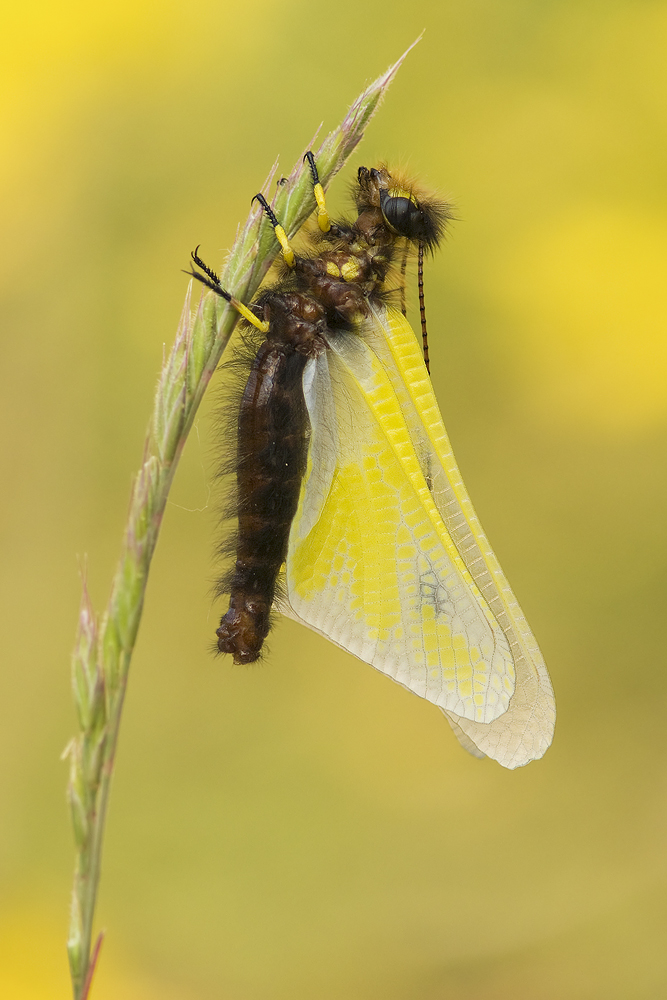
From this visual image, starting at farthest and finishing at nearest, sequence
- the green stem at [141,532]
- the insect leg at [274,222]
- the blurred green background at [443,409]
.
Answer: the blurred green background at [443,409], the insect leg at [274,222], the green stem at [141,532]

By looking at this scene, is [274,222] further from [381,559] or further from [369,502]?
[381,559]

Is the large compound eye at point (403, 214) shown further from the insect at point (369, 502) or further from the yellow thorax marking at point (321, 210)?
the yellow thorax marking at point (321, 210)

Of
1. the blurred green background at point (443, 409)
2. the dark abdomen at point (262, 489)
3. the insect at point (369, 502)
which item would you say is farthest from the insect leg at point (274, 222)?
the blurred green background at point (443, 409)

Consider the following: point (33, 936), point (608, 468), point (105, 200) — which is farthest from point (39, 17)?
point (33, 936)

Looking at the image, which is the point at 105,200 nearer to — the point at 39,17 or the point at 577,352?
the point at 39,17

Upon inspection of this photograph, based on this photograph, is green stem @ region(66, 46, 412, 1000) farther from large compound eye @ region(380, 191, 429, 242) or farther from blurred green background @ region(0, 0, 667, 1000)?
blurred green background @ region(0, 0, 667, 1000)

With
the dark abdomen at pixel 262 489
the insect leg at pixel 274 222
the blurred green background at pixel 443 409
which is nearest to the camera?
the insect leg at pixel 274 222

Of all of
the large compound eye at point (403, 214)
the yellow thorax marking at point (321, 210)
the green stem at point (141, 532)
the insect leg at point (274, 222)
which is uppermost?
the large compound eye at point (403, 214)
